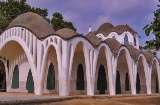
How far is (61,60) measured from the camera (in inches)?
687

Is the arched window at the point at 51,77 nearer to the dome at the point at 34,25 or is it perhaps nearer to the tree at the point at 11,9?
the dome at the point at 34,25

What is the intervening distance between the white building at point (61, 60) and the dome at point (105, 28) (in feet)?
23.3

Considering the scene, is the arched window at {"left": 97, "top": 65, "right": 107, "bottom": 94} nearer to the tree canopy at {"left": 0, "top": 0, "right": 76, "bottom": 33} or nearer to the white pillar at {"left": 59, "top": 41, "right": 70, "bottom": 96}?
the white pillar at {"left": 59, "top": 41, "right": 70, "bottom": 96}

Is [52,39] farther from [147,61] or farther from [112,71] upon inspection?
[147,61]

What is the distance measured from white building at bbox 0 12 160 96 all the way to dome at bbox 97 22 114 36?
7100mm

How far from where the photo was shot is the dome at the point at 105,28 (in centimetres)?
3431

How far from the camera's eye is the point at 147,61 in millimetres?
28156

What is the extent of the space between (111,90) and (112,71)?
1.73 meters

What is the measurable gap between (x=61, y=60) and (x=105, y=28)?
18910mm

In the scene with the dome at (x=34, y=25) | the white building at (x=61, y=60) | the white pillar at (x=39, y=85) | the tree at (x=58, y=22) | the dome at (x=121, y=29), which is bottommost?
the white pillar at (x=39, y=85)

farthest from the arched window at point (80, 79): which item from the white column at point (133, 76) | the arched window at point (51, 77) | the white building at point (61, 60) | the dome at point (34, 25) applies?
the white column at point (133, 76)

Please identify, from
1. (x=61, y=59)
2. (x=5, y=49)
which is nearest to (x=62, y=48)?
(x=61, y=59)

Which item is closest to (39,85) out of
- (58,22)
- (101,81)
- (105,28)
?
(101,81)

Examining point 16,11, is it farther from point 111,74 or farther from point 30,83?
point 111,74
